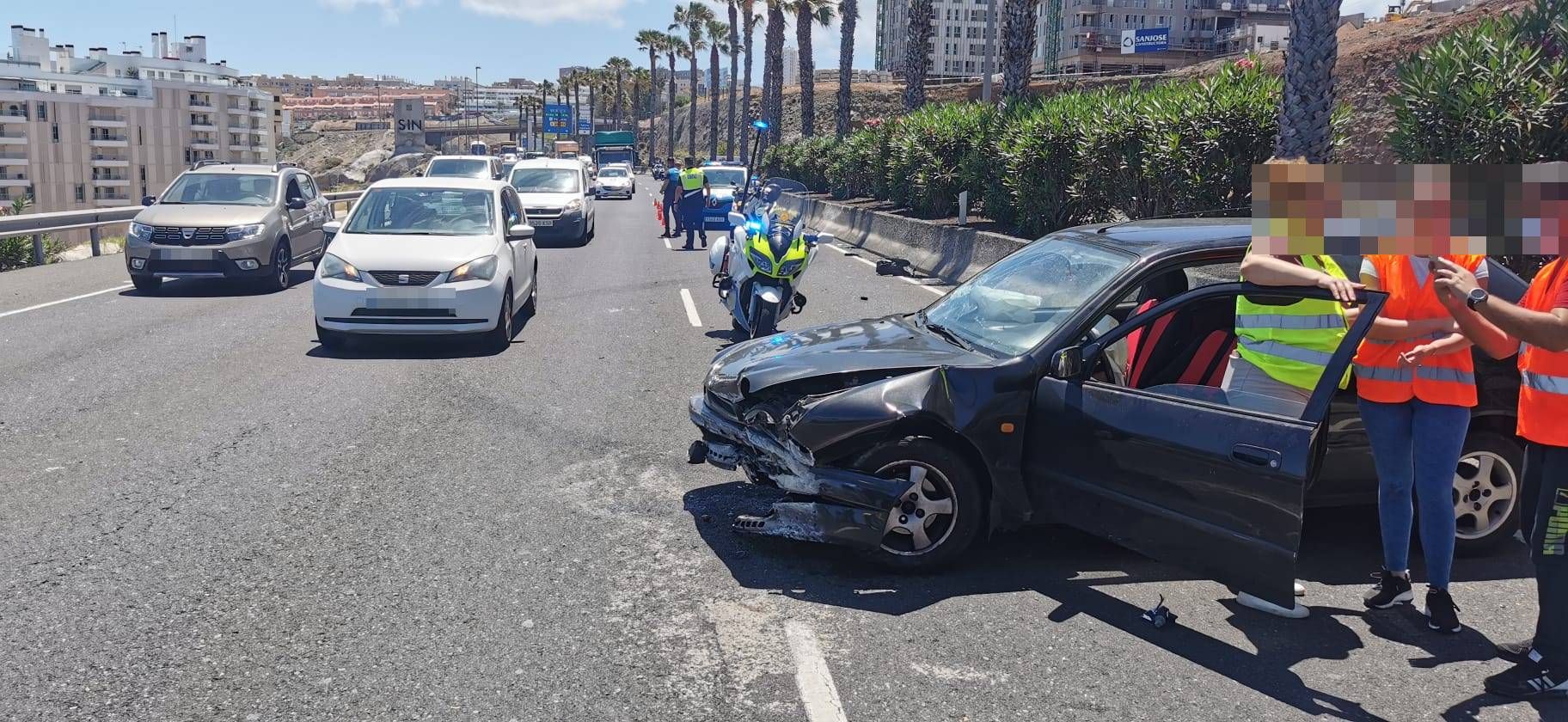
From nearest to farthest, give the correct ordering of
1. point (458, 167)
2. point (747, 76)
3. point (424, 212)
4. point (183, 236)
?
point (424, 212)
point (183, 236)
point (458, 167)
point (747, 76)

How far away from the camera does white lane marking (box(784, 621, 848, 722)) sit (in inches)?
156

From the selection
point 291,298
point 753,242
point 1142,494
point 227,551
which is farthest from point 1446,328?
point 291,298

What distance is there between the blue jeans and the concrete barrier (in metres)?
7.80

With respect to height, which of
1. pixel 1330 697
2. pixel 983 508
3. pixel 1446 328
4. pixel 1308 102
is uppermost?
pixel 1308 102

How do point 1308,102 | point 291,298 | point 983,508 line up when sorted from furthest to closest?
point 291,298, point 1308,102, point 983,508

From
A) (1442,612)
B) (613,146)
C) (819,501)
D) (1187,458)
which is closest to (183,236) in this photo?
(819,501)

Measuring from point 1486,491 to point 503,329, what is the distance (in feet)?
27.5

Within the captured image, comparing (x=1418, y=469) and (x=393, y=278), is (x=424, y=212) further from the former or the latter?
(x=1418, y=469)

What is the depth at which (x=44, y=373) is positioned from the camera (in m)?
9.71

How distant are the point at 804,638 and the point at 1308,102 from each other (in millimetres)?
10641

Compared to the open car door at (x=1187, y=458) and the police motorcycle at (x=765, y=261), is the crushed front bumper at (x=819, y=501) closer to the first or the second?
the open car door at (x=1187, y=458)

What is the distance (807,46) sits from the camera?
4872 cm

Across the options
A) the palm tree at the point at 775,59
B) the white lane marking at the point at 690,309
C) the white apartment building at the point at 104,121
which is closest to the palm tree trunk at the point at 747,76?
the palm tree at the point at 775,59

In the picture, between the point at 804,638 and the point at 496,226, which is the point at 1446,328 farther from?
the point at 496,226
